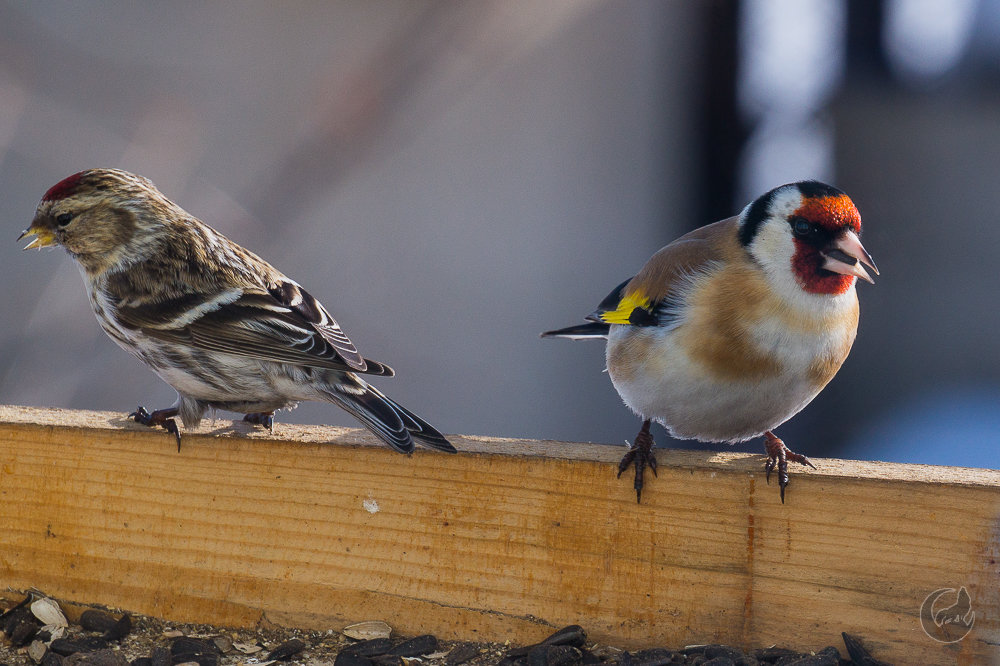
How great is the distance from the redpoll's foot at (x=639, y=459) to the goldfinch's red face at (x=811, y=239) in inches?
13.9

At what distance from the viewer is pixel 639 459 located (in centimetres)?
141

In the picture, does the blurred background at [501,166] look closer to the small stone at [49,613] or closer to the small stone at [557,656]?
the small stone at [49,613]

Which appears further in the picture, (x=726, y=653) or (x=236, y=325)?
(x=236, y=325)

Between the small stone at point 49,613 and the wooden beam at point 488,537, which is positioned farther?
the small stone at point 49,613

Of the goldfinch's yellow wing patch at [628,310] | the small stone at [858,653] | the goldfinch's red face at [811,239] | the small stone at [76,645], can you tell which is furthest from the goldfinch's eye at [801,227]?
the small stone at [76,645]

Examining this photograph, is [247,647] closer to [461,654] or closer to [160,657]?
[160,657]

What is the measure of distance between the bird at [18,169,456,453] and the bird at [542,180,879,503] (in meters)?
0.48

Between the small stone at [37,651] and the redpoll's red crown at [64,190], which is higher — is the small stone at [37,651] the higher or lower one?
the lower one

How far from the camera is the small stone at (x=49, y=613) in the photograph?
1.55 metres

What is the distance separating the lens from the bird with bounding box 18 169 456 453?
1.67 meters

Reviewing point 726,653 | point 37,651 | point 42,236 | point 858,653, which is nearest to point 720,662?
point 726,653

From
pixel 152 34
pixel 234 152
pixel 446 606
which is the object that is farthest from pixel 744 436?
pixel 152 34

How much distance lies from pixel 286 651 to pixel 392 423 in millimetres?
386

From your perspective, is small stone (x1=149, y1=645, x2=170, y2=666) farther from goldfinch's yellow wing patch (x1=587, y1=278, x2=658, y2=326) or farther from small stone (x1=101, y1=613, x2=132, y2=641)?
goldfinch's yellow wing patch (x1=587, y1=278, x2=658, y2=326)
